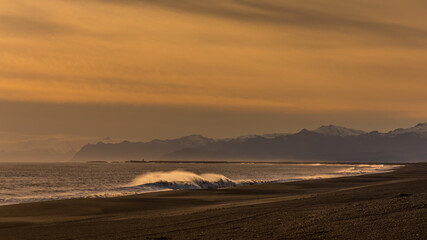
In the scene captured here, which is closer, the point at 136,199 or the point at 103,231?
the point at 103,231

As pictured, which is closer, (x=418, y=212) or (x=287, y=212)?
(x=418, y=212)

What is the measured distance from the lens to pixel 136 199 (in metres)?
36.9

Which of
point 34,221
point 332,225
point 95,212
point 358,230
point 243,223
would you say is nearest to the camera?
point 358,230

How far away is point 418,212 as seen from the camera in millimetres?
18281

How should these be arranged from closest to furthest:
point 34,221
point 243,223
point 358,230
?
point 358,230 → point 243,223 → point 34,221

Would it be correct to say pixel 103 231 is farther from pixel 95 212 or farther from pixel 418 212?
pixel 418 212

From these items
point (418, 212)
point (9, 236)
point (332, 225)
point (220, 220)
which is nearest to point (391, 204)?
point (418, 212)

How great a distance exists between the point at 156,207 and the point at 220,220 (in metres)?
11.6

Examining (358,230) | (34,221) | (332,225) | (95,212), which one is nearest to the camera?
(358,230)

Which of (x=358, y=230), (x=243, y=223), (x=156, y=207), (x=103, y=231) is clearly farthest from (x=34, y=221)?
(x=358, y=230)

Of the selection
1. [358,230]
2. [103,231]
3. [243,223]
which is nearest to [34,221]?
[103,231]

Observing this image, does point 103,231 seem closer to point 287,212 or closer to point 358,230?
point 287,212

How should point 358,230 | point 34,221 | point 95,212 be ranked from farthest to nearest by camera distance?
point 95,212 → point 34,221 → point 358,230

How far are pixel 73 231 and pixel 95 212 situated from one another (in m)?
8.97
